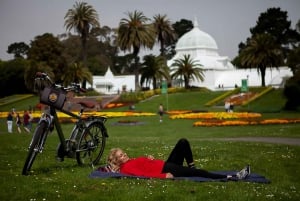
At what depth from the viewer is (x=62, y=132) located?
8609mm

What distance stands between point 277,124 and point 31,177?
22.1m

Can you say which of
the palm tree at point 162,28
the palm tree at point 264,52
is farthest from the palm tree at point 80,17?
the palm tree at point 264,52

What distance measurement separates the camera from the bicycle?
8.23 m

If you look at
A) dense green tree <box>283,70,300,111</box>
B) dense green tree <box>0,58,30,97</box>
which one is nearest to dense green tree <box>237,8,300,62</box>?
dense green tree <box>0,58,30,97</box>

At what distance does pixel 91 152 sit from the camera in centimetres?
951

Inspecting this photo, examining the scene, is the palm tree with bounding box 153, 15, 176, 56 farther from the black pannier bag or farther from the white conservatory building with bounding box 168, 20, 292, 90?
the black pannier bag

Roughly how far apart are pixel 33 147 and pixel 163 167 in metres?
2.20

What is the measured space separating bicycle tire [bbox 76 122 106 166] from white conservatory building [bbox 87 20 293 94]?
6602 centimetres

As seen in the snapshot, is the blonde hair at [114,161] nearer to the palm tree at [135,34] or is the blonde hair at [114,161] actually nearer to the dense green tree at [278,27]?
the palm tree at [135,34]

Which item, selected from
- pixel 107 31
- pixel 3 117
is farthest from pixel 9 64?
pixel 107 31

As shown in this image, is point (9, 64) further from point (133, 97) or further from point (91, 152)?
point (91, 152)

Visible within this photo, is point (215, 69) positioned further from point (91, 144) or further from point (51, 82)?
point (51, 82)

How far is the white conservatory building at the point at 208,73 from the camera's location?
78375 millimetres

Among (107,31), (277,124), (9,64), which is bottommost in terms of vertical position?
(277,124)
